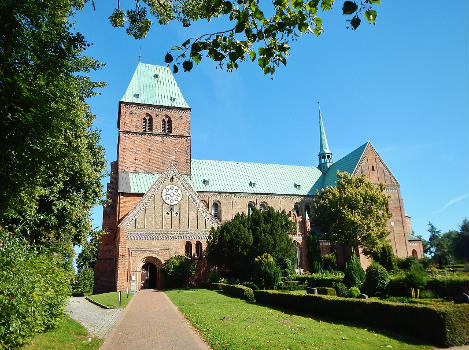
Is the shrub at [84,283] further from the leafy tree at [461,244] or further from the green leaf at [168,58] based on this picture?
the leafy tree at [461,244]

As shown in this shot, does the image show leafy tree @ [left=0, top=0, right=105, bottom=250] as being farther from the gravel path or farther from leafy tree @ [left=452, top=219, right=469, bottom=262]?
leafy tree @ [left=452, top=219, right=469, bottom=262]

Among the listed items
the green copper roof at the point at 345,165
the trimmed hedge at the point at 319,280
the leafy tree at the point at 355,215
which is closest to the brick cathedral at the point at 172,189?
the green copper roof at the point at 345,165

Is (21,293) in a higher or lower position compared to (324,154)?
lower

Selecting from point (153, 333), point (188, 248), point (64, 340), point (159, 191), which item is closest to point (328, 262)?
point (188, 248)

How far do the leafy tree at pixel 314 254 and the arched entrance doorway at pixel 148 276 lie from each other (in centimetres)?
1730

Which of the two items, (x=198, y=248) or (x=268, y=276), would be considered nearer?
(x=268, y=276)

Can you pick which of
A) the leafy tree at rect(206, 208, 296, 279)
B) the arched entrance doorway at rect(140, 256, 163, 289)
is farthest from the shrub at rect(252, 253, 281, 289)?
the arched entrance doorway at rect(140, 256, 163, 289)

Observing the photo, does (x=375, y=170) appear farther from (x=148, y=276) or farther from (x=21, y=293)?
(x=21, y=293)

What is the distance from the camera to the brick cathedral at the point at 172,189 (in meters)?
32.1

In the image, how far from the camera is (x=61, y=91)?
11094mm

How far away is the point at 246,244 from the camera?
28672 mm

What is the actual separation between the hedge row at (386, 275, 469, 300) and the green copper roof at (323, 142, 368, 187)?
26.1m

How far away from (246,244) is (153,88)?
2460 cm

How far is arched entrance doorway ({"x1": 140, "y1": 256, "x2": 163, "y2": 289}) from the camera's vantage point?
31467 mm
